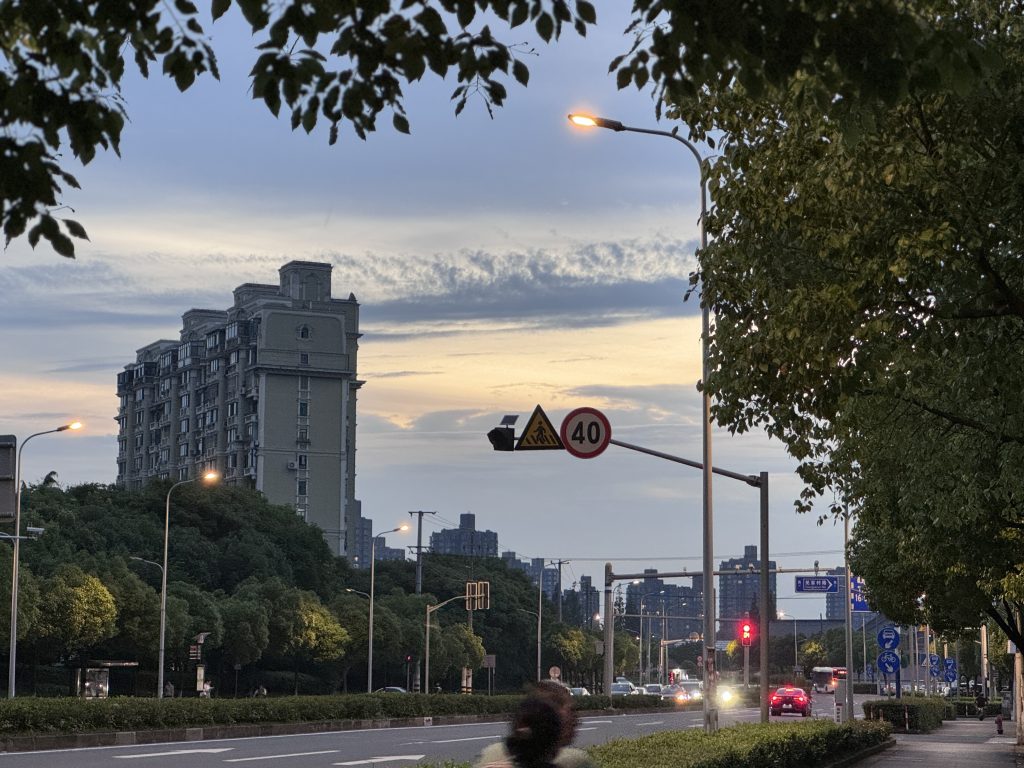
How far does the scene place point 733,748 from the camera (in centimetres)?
1731

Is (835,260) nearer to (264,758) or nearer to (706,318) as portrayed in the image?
(706,318)

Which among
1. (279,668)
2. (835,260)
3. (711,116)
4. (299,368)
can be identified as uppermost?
(299,368)

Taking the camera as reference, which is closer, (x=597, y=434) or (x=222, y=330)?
(x=597, y=434)

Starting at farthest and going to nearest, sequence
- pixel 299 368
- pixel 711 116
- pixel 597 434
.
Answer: pixel 299 368 < pixel 597 434 < pixel 711 116

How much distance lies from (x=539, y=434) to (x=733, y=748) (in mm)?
6246

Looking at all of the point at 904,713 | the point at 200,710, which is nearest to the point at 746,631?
the point at 200,710

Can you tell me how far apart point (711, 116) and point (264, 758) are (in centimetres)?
1737

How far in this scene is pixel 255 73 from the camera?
6.32m

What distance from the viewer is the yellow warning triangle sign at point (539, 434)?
71.9 ft

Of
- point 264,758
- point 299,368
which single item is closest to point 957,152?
point 264,758

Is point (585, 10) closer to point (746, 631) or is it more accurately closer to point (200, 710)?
point (746, 631)

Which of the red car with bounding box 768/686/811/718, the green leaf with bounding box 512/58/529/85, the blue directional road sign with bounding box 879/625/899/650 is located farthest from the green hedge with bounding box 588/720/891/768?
the red car with bounding box 768/686/811/718

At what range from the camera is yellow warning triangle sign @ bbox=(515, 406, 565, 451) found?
863 inches

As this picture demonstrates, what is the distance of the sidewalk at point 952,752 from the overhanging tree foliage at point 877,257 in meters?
14.2
